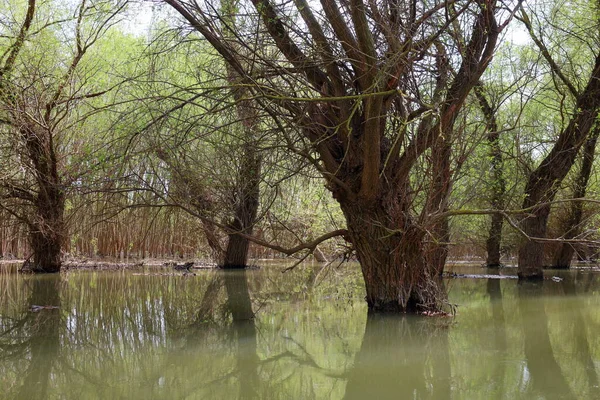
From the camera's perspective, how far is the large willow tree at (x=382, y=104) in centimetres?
593

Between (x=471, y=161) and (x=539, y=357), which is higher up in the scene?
(x=471, y=161)

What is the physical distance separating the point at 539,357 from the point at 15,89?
10116 millimetres

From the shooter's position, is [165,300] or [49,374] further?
[165,300]

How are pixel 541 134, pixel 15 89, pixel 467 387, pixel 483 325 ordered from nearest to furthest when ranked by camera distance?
pixel 467 387 < pixel 483 325 < pixel 15 89 < pixel 541 134

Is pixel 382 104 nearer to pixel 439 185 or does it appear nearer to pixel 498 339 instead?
pixel 439 185

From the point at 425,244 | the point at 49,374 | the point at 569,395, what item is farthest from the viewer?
the point at 425,244

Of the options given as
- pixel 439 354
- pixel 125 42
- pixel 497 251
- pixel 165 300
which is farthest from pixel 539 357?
pixel 125 42

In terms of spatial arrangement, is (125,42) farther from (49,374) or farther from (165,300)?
(49,374)

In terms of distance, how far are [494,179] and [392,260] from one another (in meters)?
5.69

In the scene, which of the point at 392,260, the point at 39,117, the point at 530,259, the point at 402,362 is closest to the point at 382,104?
the point at 392,260

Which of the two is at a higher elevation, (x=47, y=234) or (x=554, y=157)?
(x=554, y=157)

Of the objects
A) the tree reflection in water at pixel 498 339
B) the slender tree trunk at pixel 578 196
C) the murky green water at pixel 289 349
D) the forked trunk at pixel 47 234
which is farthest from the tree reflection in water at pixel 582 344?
the forked trunk at pixel 47 234

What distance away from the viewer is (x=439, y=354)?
4.43m

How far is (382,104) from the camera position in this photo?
19.8 ft
